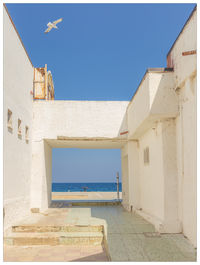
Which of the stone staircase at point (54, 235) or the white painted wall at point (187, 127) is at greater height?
the white painted wall at point (187, 127)

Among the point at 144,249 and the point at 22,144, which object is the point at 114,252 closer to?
the point at 144,249

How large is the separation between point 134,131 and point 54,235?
15.1 ft

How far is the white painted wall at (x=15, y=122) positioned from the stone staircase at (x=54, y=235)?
0.44 meters

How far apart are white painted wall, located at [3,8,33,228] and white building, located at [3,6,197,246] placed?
0.09 feet

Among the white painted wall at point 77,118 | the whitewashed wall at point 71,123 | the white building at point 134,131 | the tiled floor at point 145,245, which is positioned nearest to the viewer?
the tiled floor at point 145,245

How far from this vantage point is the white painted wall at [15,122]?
7262mm

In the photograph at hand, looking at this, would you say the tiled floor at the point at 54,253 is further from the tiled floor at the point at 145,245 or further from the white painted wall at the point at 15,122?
the white painted wall at the point at 15,122

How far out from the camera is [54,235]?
713 cm

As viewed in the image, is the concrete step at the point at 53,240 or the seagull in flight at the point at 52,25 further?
the seagull in flight at the point at 52,25

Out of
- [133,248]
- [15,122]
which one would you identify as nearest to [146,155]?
[133,248]

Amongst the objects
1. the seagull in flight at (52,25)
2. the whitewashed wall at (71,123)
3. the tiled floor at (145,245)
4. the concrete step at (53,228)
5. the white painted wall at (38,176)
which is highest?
the seagull in flight at (52,25)

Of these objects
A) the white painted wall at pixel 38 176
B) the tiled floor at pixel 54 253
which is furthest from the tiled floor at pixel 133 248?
the white painted wall at pixel 38 176

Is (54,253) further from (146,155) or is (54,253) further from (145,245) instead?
(146,155)

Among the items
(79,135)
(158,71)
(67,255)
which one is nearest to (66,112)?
(79,135)
